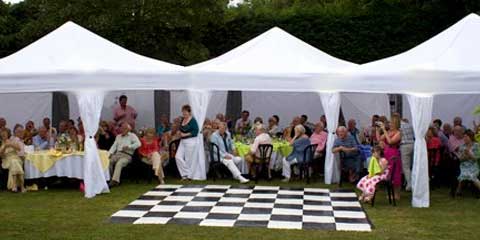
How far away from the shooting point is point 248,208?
8.20 meters

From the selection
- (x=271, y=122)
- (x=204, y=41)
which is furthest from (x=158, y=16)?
(x=271, y=122)

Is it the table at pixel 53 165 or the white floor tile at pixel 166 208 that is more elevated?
the table at pixel 53 165

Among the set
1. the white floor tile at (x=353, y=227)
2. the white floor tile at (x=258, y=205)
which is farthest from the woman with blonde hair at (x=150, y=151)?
the white floor tile at (x=353, y=227)

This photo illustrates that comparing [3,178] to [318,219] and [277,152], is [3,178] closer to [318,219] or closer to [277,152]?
[277,152]

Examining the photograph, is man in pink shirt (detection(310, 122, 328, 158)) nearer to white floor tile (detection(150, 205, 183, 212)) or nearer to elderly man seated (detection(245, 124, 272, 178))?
elderly man seated (detection(245, 124, 272, 178))

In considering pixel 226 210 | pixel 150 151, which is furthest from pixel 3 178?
pixel 226 210

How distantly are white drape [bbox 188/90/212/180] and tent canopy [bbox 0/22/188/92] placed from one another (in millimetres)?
293

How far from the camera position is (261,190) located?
964cm

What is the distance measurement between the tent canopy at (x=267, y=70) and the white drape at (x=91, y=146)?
200cm

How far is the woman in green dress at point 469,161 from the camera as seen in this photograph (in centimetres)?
888

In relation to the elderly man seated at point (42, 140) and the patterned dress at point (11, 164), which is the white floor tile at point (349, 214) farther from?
the elderly man seated at point (42, 140)

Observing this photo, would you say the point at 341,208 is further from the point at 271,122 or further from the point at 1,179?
the point at 1,179

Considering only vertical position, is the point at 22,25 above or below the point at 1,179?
above

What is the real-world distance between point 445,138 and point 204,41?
Result: 8792 millimetres
